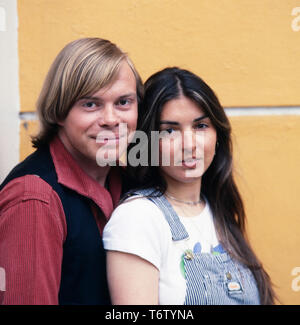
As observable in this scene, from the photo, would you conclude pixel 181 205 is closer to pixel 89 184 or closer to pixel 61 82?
pixel 89 184

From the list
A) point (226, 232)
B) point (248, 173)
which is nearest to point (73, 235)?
point (226, 232)

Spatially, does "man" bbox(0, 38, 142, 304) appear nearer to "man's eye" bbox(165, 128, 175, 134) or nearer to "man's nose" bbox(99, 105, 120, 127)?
"man's nose" bbox(99, 105, 120, 127)

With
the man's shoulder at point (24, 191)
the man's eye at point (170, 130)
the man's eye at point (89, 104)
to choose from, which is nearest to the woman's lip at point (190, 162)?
the man's eye at point (170, 130)

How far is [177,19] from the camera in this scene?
2.12 m

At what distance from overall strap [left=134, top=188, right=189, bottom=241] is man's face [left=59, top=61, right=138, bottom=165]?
201 millimetres

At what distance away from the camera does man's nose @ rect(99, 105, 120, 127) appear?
4.76ft

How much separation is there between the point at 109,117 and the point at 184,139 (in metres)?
0.29

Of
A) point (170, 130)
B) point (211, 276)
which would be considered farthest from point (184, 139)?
point (211, 276)

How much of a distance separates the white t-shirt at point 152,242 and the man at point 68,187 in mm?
103

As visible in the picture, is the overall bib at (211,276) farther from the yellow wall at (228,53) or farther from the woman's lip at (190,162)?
the yellow wall at (228,53)

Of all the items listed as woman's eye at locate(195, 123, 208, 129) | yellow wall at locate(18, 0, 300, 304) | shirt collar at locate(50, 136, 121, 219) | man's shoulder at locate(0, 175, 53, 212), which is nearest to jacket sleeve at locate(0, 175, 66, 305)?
man's shoulder at locate(0, 175, 53, 212)

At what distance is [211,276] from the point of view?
1453 mm

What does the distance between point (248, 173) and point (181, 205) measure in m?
0.72

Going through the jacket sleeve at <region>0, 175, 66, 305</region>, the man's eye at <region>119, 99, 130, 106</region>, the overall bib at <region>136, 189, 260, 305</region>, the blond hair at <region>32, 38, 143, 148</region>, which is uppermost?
the blond hair at <region>32, 38, 143, 148</region>
